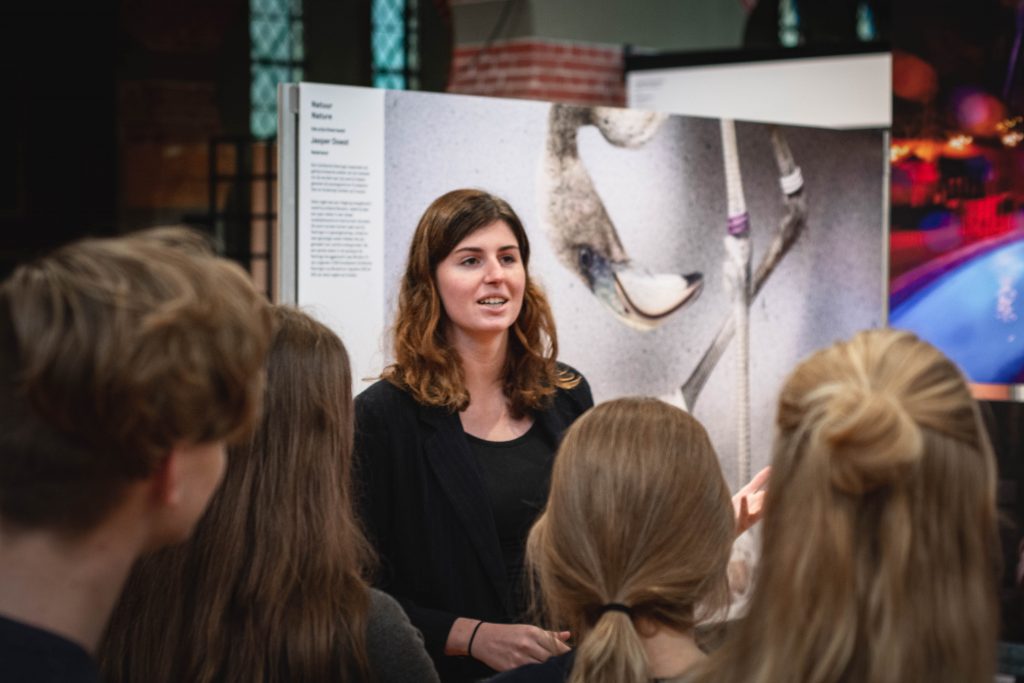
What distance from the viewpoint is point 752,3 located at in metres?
8.38

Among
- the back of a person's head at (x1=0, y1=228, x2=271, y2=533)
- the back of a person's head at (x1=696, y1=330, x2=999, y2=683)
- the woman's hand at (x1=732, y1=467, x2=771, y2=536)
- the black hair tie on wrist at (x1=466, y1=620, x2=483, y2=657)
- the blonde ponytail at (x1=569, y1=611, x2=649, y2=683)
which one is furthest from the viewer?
the black hair tie on wrist at (x1=466, y1=620, x2=483, y2=657)

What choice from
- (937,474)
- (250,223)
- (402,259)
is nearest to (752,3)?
(250,223)

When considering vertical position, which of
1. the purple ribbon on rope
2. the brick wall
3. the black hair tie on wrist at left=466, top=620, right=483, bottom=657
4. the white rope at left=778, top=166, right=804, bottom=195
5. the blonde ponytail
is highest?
the brick wall

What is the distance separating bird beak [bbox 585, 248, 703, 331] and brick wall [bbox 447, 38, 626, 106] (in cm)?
329

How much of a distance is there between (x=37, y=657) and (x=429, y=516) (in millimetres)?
1633

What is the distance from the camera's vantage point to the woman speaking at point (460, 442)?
269cm

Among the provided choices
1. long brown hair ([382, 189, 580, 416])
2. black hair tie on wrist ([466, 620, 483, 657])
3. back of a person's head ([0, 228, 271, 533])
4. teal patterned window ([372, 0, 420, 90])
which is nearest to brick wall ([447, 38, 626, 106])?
teal patterned window ([372, 0, 420, 90])

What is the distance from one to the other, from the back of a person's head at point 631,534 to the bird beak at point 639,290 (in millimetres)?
2048

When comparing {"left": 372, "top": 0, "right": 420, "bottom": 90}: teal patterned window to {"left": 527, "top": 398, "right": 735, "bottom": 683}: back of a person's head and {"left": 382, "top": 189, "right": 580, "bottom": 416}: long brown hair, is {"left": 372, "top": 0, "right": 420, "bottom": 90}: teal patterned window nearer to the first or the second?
{"left": 382, "top": 189, "right": 580, "bottom": 416}: long brown hair

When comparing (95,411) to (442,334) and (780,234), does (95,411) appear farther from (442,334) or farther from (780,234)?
(780,234)

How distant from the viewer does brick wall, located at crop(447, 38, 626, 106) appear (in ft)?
22.7

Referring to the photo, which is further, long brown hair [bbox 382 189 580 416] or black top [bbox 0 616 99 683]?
long brown hair [bbox 382 189 580 416]

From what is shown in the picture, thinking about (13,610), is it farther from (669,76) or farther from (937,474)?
(669,76)

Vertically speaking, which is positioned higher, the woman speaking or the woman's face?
the woman's face
